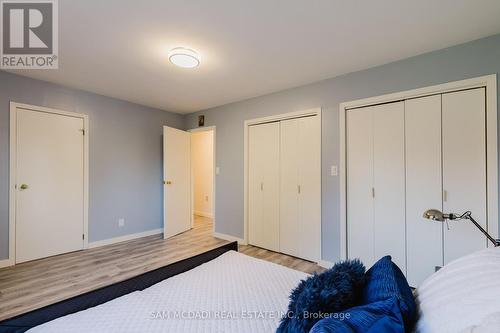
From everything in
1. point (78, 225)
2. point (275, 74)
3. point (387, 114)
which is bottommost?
point (78, 225)

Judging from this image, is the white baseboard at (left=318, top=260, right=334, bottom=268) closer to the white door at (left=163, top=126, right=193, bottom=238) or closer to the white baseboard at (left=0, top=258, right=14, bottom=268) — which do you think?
the white door at (left=163, top=126, right=193, bottom=238)

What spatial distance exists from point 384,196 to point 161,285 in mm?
2324

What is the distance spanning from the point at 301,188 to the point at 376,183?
914 mm

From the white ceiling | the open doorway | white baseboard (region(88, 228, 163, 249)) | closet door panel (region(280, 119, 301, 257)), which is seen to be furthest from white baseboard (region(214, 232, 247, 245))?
the white ceiling

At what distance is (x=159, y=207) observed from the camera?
169 inches

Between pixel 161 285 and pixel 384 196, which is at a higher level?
pixel 384 196

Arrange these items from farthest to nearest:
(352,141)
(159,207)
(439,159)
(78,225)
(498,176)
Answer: (159,207) → (78,225) → (352,141) → (439,159) → (498,176)

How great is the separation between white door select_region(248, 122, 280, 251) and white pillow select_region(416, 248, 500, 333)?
250cm

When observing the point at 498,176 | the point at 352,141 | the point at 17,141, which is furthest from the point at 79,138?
the point at 498,176

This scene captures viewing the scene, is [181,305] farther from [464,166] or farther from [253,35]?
[464,166]

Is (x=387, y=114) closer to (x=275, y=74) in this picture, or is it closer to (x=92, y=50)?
(x=275, y=74)

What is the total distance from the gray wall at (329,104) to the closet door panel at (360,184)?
15 centimetres

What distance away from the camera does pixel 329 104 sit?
2840 mm

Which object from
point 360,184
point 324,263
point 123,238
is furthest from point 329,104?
point 123,238
